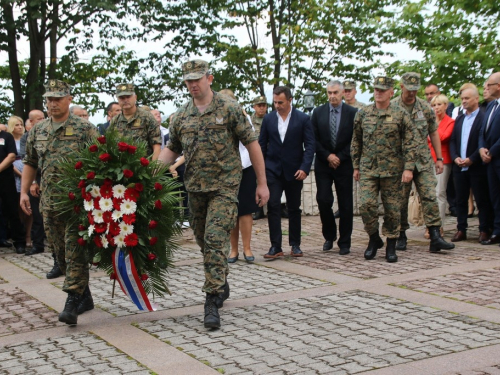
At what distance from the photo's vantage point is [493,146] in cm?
1057

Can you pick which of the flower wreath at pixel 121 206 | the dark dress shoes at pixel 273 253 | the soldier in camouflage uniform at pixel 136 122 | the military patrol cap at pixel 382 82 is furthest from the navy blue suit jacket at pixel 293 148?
the flower wreath at pixel 121 206

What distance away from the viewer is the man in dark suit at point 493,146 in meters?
10.6

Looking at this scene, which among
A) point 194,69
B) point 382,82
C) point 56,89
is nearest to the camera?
point 194,69

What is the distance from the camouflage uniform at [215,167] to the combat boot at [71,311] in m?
1.13

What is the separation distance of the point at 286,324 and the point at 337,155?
4.29 meters

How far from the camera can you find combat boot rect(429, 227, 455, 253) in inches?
396

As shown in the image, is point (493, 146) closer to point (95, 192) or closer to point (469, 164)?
point (469, 164)

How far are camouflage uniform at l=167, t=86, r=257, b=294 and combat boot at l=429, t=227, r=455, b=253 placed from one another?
4.06 m

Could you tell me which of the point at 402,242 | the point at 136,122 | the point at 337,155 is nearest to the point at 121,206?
the point at 136,122

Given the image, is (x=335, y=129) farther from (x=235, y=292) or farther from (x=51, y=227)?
(x=51, y=227)

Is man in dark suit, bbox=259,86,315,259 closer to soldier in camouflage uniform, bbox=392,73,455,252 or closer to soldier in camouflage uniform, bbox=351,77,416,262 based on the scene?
soldier in camouflage uniform, bbox=351,77,416,262

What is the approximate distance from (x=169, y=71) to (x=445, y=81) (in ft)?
38.9

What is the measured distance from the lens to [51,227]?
287 inches

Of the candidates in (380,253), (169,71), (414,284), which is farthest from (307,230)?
(169,71)
